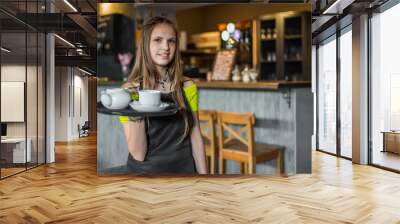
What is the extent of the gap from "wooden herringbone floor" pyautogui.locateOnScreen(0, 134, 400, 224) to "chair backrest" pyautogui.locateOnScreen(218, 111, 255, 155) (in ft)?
1.60

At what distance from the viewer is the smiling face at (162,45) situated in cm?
472

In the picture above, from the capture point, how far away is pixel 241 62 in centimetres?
482

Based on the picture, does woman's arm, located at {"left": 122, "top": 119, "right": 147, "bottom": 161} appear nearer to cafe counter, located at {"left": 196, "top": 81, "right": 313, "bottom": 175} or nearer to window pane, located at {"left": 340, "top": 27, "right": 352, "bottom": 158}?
cafe counter, located at {"left": 196, "top": 81, "right": 313, "bottom": 175}

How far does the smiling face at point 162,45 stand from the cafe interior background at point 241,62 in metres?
0.14

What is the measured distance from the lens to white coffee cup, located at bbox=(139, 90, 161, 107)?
4.64 metres

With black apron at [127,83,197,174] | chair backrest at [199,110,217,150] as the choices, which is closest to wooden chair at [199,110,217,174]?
chair backrest at [199,110,217,150]

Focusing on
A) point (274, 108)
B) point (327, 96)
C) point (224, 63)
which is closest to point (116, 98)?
point (224, 63)

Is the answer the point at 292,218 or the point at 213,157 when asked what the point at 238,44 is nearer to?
the point at 213,157

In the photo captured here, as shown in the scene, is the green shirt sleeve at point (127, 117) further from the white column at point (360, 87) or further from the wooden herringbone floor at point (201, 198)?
the white column at point (360, 87)

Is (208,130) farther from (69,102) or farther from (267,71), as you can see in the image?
(69,102)

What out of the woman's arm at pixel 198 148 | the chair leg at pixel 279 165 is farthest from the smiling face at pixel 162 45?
the chair leg at pixel 279 165

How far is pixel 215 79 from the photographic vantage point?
4.84 m

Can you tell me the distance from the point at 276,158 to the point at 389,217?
5.65 feet

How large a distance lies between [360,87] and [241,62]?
104 inches
